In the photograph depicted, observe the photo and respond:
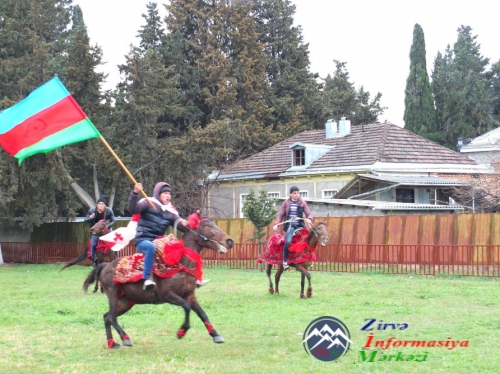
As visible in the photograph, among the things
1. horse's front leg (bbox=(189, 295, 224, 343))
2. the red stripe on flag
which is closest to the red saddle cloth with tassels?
horse's front leg (bbox=(189, 295, 224, 343))

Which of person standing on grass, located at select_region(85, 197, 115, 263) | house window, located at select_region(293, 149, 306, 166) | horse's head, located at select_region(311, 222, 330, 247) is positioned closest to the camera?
horse's head, located at select_region(311, 222, 330, 247)

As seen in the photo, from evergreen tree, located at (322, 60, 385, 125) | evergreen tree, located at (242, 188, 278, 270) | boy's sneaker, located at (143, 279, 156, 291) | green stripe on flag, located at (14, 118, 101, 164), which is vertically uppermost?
evergreen tree, located at (322, 60, 385, 125)

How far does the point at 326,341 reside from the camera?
9578 millimetres

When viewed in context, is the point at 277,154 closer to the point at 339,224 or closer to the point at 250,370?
the point at 339,224

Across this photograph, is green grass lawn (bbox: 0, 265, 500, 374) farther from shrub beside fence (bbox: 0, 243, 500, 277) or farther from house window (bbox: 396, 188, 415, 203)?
house window (bbox: 396, 188, 415, 203)

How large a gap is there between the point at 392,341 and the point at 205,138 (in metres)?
27.8

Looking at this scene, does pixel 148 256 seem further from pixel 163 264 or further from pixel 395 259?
pixel 395 259

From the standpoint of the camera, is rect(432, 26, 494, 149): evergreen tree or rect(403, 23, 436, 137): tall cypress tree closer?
rect(403, 23, 436, 137): tall cypress tree

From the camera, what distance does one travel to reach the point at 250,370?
8586mm

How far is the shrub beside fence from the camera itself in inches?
880

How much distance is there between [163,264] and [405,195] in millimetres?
29763

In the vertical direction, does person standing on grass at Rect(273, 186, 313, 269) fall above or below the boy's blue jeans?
above

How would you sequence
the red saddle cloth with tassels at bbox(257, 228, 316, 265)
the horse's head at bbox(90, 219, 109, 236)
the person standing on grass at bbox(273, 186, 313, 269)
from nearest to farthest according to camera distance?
the red saddle cloth with tassels at bbox(257, 228, 316, 265), the person standing on grass at bbox(273, 186, 313, 269), the horse's head at bbox(90, 219, 109, 236)

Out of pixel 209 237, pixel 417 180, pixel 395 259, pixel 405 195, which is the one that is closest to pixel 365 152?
pixel 405 195
